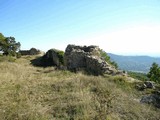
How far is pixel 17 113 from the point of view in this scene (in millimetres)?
4789

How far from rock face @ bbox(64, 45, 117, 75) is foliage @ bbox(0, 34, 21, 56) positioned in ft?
77.1

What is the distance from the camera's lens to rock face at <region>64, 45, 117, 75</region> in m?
13.5

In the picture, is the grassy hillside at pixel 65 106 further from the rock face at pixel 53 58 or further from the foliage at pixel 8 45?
the foliage at pixel 8 45

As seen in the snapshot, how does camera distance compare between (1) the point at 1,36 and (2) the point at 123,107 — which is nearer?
(2) the point at 123,107

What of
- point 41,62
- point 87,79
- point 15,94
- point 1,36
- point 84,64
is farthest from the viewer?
point 1,36

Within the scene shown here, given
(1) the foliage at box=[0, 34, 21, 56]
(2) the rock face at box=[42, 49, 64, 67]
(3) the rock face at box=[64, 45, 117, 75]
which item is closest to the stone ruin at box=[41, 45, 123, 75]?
(3) the rock face at box=[64, 45, 117, 75]

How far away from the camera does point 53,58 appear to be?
32562 mm

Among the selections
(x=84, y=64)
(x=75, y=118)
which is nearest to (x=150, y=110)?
(x=75, y=118)

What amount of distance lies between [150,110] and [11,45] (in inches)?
1617

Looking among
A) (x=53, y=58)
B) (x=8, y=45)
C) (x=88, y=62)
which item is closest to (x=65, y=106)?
(x=88, y=62)

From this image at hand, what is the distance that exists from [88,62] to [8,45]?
3080 cm

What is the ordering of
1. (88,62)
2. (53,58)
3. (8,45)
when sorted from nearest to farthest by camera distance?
1. (88,62)
2. (53,58)
3. (8,45)

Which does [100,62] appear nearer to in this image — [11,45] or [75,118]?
[75,118]

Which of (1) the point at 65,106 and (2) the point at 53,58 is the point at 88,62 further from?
(2) the point at 53,58
